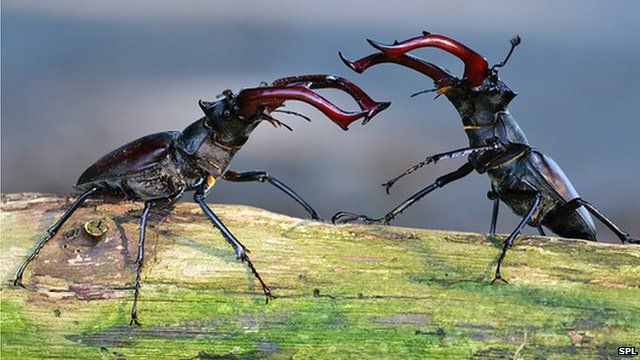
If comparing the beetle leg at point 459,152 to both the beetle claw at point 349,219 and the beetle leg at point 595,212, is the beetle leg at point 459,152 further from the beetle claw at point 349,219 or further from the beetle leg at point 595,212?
the beetle leg at point 595,212

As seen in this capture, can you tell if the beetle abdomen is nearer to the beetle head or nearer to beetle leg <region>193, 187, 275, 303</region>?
beetle leg <region>193, 187, 275, 303</region>

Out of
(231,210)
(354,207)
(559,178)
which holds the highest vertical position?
(559,178)

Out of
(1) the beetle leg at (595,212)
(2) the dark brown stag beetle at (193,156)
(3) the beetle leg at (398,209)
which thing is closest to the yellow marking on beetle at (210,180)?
(2) the dark brown stag beetle at (193,156)

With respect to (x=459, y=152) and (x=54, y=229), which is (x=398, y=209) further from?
(x=54, y=229)

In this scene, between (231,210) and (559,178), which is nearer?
(231,210)

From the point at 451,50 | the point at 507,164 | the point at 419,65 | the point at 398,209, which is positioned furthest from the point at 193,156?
the point at 507,164

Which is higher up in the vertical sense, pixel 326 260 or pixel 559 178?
pixel 559 178

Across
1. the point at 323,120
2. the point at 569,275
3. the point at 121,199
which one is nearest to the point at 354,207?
the point at 323,120

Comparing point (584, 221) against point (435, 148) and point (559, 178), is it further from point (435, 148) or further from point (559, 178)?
point (435, 148)
